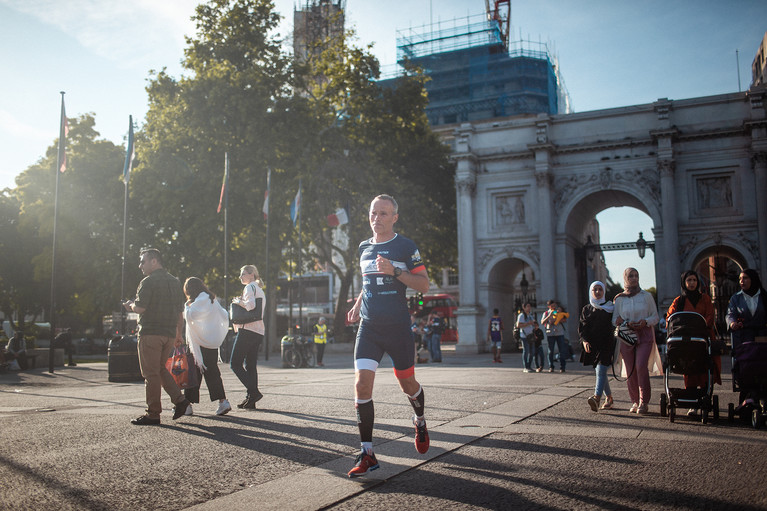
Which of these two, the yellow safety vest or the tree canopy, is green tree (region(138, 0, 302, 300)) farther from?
the yellow safety vest

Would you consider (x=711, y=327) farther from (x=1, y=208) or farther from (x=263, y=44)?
(x=1, y=208)

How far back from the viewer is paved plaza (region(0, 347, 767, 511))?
4.14 metres

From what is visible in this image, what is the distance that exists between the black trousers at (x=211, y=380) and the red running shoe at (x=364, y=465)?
13.4 ft

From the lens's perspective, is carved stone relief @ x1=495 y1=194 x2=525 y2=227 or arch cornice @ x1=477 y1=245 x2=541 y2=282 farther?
carved stone relief @ x1=495 y1=194 x2=525 y2=227

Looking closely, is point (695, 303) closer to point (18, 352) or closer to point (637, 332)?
point (637, 332)

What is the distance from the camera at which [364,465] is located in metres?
4.68

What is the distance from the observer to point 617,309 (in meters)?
8.71

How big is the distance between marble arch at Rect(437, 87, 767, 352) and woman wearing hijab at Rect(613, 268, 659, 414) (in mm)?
25068

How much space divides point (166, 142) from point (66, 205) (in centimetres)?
1220

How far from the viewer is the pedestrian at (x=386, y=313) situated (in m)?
5.00

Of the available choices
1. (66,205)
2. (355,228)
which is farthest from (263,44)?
(66,205)

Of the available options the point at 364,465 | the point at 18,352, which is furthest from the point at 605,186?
the point at 364,465

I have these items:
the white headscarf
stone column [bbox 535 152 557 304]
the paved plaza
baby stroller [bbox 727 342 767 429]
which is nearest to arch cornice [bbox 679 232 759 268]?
stone column [bbox 535 152 557 304]

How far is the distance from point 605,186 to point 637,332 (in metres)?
27.1
